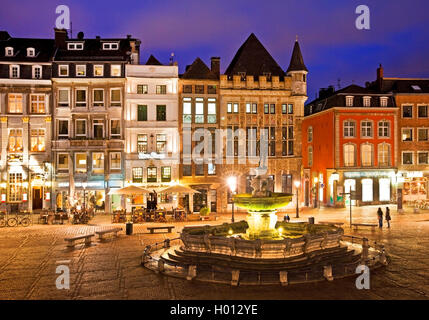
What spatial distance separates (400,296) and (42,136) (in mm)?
36122

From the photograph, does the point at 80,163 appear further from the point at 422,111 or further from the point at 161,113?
the point at 422,111

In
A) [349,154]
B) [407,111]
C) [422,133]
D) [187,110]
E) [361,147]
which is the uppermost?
[407,111]

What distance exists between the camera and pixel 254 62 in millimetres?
44625

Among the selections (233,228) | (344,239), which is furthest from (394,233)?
(233,228)

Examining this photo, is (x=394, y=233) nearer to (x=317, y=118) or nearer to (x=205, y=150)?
(x=205, y=150)

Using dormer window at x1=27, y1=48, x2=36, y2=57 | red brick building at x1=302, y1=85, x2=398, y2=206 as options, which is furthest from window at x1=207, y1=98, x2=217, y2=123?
dormer window at x1=27, y1=48, x2=36, y2=57

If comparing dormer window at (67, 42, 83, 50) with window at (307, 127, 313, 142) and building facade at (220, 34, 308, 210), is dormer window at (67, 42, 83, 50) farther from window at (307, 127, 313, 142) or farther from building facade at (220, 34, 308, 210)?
window at (307, 127, 313, 142)

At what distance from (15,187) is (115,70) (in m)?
14.8

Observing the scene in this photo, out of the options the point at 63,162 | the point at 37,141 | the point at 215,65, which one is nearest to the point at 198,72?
the point at 215,65

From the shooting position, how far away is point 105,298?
13562mm

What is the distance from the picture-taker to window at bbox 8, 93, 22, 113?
4056 centimetres

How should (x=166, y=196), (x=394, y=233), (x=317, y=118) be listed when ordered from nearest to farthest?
(x=394, y=233), (x=166, y=196), (x=317, y=118)

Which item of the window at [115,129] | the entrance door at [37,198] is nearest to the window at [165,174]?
the window at [115,129]
